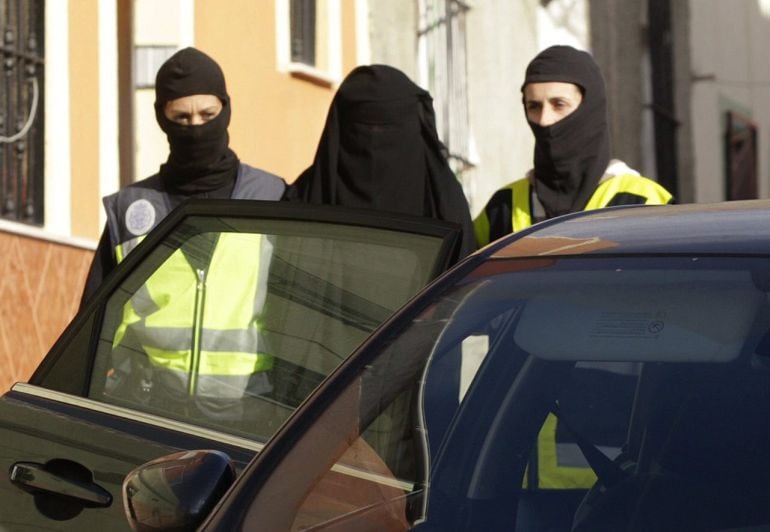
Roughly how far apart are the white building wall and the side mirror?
70.1 ft

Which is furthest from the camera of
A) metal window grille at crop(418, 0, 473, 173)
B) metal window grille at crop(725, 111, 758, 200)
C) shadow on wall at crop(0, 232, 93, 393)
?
metal window grille at crop(725, 111, 758, 200)

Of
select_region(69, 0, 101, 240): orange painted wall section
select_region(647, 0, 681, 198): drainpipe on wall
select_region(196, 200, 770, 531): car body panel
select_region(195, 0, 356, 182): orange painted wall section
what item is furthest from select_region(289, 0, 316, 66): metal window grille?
select_region(647, 0, 681, 198): drainpipe on wall

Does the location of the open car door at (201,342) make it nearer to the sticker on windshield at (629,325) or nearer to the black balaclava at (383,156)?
the sticker on windshield at (629,325)

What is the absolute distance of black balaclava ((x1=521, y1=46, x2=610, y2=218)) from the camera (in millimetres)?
5504

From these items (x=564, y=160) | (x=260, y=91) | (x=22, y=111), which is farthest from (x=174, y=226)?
(x=260, y=91)

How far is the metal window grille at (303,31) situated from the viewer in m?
13.6

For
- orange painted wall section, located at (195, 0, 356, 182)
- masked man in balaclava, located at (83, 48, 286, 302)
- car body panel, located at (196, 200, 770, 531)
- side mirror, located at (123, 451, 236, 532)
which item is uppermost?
orange painted wall section, located at (195, 0, 356, 182)

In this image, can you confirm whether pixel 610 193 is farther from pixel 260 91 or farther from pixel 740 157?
pixel 740 157

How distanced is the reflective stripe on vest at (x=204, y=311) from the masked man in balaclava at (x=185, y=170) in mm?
1032

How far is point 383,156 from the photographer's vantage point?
5621 millimetres

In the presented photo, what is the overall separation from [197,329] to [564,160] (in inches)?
62.4

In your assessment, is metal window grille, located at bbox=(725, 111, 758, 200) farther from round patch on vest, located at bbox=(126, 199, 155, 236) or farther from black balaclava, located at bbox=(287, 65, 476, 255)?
round patch on vest, located at bbox=(126, 199, 155, 236)

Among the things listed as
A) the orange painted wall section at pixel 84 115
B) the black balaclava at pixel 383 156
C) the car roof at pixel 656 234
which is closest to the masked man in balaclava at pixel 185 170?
the black balaclava at pixel 383 156

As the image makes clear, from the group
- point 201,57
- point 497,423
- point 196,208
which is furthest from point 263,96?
point 497,423
